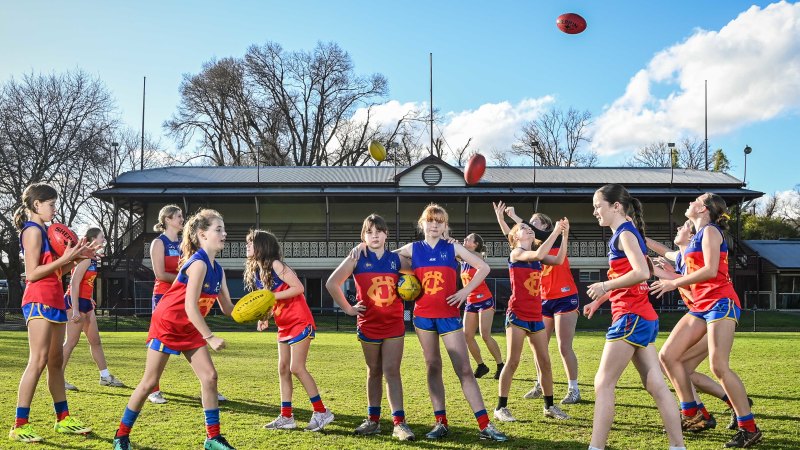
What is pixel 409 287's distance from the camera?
20.8 ft

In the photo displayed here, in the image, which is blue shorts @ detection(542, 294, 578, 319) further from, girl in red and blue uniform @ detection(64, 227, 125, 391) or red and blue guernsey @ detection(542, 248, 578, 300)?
girl in red and blue uniform @ detection(64, 227, 125, 391)

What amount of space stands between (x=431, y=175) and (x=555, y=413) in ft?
99.4

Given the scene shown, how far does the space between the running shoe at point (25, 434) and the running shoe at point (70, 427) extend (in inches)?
10.6

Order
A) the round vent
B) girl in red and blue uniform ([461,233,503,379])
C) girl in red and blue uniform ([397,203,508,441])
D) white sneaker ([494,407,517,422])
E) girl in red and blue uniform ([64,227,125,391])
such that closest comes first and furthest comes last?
girl in red and blue uniform ([397,203,508,441]) < white sneaker ([494,407,517,422]) < girl in red and blue uniform ([64,227,125,391]) < girl in red and blue uniform ([461,233,503,379]) < the round vent

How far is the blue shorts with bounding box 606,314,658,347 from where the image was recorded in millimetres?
5293

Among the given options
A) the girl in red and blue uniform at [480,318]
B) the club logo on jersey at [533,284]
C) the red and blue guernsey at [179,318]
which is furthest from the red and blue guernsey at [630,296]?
the girl in red and blue uniform at [480,318]

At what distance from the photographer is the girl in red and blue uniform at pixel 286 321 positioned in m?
6.76

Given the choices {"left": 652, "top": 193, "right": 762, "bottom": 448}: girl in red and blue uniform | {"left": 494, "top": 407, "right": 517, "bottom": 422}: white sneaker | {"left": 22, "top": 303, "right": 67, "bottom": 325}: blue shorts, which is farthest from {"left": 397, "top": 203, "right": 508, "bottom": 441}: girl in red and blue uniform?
{"left": 22, "top": 303, "right": 67, "bottom": 325}: blue shorts

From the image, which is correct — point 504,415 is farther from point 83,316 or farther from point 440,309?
point 83,316

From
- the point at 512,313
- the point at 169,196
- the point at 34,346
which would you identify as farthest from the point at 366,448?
the point at 169,196

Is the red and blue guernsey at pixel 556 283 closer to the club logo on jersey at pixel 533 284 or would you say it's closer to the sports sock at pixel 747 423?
the club logo on jersey at pixel 533 284

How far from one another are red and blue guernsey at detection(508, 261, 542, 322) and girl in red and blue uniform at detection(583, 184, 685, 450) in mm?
2072

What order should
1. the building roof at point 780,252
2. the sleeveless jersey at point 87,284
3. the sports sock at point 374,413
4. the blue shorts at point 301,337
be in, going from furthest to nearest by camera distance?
the building roof at point 780,252
the sleeveless jersey at point 87,284
the blue shorts at point 301,337
the sports sock at point 374,413

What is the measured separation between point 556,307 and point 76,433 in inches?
214
